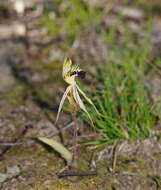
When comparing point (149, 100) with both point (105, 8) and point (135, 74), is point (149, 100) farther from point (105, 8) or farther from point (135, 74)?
point (105, 8)

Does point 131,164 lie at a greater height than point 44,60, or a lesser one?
lesser

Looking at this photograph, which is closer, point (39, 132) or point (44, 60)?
point (39, 132)

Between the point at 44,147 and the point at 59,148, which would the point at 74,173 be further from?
the point at 44,147

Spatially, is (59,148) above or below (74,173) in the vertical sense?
above

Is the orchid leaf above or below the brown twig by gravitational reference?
above

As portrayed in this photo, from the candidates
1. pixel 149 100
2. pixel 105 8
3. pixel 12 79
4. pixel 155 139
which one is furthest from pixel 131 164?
pixel 105 8

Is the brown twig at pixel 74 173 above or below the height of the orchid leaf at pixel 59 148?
below

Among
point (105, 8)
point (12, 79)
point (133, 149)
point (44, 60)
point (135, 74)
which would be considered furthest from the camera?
point (105, 8)

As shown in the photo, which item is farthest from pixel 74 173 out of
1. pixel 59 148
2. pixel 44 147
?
pixel 44 147

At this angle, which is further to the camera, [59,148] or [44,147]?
[44,147]

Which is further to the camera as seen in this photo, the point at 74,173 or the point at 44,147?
the point at 44,147

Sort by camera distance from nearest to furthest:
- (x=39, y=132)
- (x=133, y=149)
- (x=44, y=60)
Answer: (x=133, y=149), (x=39, y=132), (x=44, y=60)
